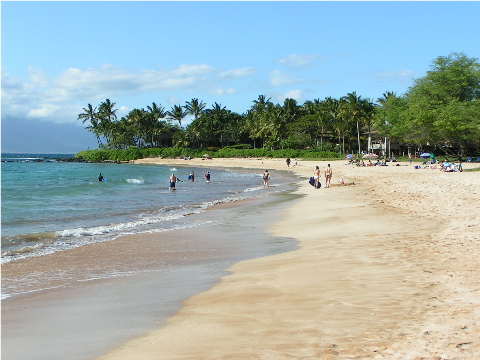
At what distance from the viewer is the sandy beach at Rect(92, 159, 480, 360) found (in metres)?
4.30

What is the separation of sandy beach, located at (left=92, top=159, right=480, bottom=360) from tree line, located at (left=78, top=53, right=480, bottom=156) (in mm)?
42697

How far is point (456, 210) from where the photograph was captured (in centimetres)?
1340

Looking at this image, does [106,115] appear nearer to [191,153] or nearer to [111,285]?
[191,153]

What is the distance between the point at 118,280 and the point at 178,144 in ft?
325

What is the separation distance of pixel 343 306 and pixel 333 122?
Result: 8171 cm

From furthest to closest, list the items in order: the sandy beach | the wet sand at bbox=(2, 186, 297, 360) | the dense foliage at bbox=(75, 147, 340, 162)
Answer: the dense foliage at bbox=(75, 147, 340, 162) < the wet sand at bbox=(2, 186, 297, 360) < the sandy beach

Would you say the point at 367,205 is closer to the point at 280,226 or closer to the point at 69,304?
the point at 280,226

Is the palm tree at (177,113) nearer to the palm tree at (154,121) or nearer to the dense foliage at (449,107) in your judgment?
the palm tree at (154,121)

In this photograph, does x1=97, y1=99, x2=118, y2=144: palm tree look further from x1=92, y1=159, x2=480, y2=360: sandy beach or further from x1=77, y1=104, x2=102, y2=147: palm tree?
x1=92, y1=159, x2=480, y2=360: sandy beach

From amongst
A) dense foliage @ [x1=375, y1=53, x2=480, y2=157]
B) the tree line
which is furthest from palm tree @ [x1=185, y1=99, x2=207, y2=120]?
dense foliage @ [x1=375, y1=53, x2=480, y2=157]

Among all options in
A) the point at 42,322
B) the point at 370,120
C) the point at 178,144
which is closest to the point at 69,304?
the point at 42,322

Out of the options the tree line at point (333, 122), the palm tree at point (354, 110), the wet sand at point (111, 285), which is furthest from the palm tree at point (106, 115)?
the wet sand at point (111, 285)

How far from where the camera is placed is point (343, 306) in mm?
5469

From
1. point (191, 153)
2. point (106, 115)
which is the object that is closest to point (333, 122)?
point (191, 153)
